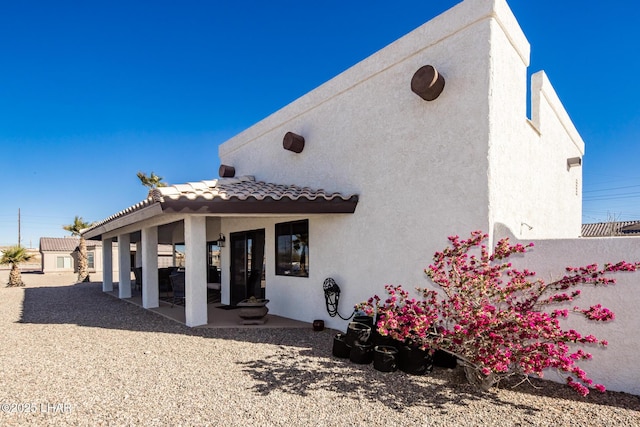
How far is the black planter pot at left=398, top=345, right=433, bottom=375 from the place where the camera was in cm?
575

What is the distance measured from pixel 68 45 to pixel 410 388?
15606 millimetres

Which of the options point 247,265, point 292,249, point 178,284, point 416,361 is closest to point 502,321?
point 416,361

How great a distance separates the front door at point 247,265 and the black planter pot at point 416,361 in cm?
661

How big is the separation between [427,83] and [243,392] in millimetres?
5909

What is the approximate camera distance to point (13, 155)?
2497 centimetres

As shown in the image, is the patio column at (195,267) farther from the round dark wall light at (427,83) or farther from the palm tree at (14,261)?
the palm tree at (14,261)

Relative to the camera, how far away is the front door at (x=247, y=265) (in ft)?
38.8

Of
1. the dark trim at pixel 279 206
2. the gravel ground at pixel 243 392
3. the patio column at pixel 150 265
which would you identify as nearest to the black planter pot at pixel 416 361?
the gravel ground at pixel 243 392

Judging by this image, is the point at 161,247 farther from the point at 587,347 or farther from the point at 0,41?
the point at 587,347

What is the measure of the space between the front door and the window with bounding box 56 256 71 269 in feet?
115

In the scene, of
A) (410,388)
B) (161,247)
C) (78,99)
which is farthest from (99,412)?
(161,247)

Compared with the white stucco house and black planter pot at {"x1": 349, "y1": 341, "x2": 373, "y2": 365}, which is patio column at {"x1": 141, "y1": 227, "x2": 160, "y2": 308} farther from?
black planter pot at {"x1": 349, "y1": 341, "x2": 373, "y2": 365}

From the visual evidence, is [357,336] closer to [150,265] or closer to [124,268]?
[150,265]

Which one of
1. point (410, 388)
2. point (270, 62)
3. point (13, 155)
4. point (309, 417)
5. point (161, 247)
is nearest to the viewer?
point (309, 417)
